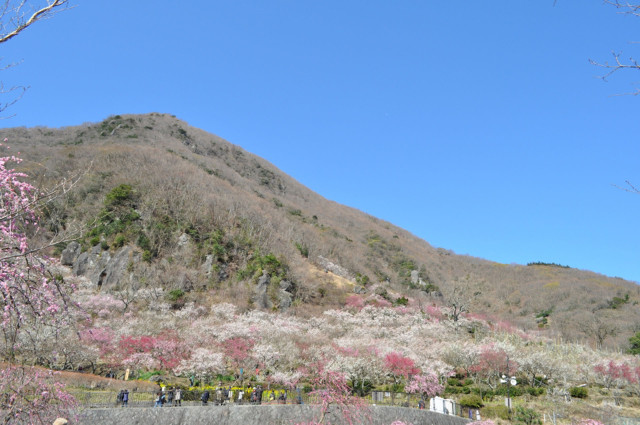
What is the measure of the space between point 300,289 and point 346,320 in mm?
7882

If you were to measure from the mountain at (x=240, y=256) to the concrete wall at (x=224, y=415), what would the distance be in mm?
17456

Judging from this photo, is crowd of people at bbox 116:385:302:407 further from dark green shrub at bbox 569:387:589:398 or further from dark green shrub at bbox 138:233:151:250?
dark green shrub at bbox 138:233:151:250

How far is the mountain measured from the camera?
45938mm

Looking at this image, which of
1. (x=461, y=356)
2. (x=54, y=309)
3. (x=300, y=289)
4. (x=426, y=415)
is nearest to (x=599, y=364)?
(x=461, y=356)

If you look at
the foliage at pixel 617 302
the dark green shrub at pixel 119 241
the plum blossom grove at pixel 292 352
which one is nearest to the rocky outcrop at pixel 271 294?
the plum blossom grove at pixel 292 352

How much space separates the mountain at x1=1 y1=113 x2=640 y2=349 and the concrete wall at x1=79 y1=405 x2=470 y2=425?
17.5 m

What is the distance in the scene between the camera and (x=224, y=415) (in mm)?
16594

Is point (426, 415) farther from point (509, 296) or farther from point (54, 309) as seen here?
point (509, 296)

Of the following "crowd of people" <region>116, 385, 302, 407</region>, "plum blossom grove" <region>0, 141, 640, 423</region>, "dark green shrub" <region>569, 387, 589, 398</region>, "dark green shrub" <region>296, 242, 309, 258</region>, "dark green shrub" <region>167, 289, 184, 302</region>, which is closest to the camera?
"crowd of people" <region>116, 385, 302, 407</region>

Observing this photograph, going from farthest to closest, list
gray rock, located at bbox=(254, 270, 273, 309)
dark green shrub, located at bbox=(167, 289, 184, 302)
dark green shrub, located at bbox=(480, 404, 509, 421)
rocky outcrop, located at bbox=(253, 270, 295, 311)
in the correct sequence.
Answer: rocky outcrop, located at bbox=(253, 270, 295, 311), gray rock, located at bbox=(254, 270, 273, 309), dark green shrub, located at bbox=(167, 289, 184, 302), dark green shrub, located at bbox=(480, 404, 509, 421)

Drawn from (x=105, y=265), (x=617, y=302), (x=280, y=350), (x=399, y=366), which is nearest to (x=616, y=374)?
(x=399, y=366)

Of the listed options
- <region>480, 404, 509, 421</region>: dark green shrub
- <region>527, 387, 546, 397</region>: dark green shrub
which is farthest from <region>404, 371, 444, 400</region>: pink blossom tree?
<region>527, 387, 546, 397</region>: dark green shrub

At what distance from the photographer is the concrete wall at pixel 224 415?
1498 centimetres

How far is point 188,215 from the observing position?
179 feet
